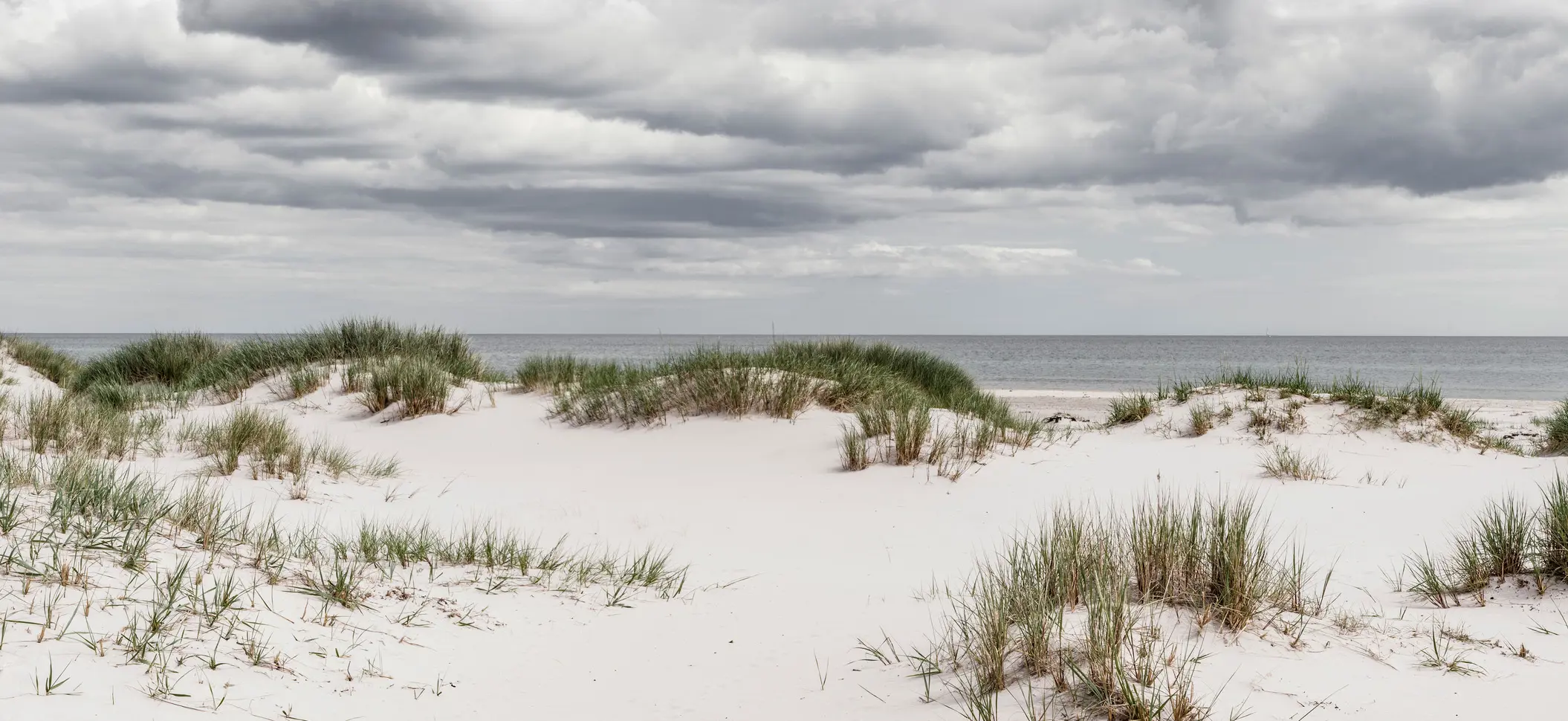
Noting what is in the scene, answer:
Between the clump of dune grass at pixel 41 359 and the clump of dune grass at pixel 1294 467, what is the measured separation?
1881 cm

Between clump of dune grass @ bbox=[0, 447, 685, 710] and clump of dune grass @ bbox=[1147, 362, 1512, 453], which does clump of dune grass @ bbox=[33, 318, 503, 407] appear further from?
clump of dune grass @ bbox=[1147, 362, 1512, 453]

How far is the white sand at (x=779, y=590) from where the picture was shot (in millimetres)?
3469

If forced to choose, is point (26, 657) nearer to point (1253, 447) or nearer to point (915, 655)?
point (915, 655)

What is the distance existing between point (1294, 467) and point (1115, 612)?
591cm

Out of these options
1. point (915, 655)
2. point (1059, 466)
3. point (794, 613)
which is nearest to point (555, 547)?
point (794, 613)

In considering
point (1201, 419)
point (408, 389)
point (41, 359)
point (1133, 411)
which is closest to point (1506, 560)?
point (1201, 419)

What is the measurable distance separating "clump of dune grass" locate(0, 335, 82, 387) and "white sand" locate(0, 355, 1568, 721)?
10.7 metres

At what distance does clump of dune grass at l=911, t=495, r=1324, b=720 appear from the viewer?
127 inches

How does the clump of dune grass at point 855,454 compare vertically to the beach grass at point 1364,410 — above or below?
below

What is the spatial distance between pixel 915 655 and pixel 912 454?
461cm

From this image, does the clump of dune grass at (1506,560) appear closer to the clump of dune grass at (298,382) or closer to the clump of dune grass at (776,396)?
the clump of dune grass at (776,396)

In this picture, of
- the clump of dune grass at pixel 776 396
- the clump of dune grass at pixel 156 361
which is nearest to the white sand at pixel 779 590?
the clump of dune grass at pixel 776 396

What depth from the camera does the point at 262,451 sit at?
7.81 meters

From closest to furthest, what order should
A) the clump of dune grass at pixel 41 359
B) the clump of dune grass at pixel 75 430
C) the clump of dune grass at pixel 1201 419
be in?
the clump of dune grass at pixel 75 430 → the clump of dune grass at pixel 1201 419 → the clump of dune grass at pixel 41 359
